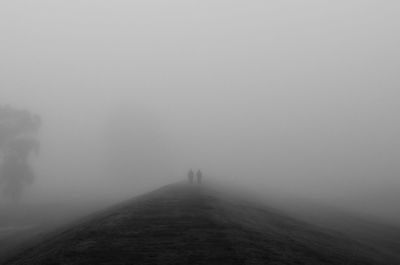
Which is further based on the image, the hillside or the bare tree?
the bare tree

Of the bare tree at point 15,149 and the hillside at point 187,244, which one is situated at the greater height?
the bare tree at point 15,149

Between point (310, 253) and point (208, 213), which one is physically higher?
point (208, 213)

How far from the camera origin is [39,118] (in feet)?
260

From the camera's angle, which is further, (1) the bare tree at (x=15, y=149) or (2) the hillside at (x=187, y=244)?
(1) the bare tree at (x=15, y=149)

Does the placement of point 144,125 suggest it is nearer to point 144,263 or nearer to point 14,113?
point 14,113

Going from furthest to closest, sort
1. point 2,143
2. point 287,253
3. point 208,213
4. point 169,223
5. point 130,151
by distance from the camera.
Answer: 1. point 130,151
2. point 2,143
3. point 208,213
4. point 169,223
5. point 287,253

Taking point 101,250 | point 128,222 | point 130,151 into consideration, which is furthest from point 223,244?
point 130,151

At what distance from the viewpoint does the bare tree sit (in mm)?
72312

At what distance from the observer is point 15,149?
73375 millimetres

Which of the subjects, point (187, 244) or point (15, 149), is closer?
point (187, 244)

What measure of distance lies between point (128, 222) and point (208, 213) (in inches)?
218

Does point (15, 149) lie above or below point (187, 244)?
above

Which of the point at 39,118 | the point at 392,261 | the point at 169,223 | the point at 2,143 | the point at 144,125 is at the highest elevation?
the point at 144,125

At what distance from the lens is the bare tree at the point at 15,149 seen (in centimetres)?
7231
